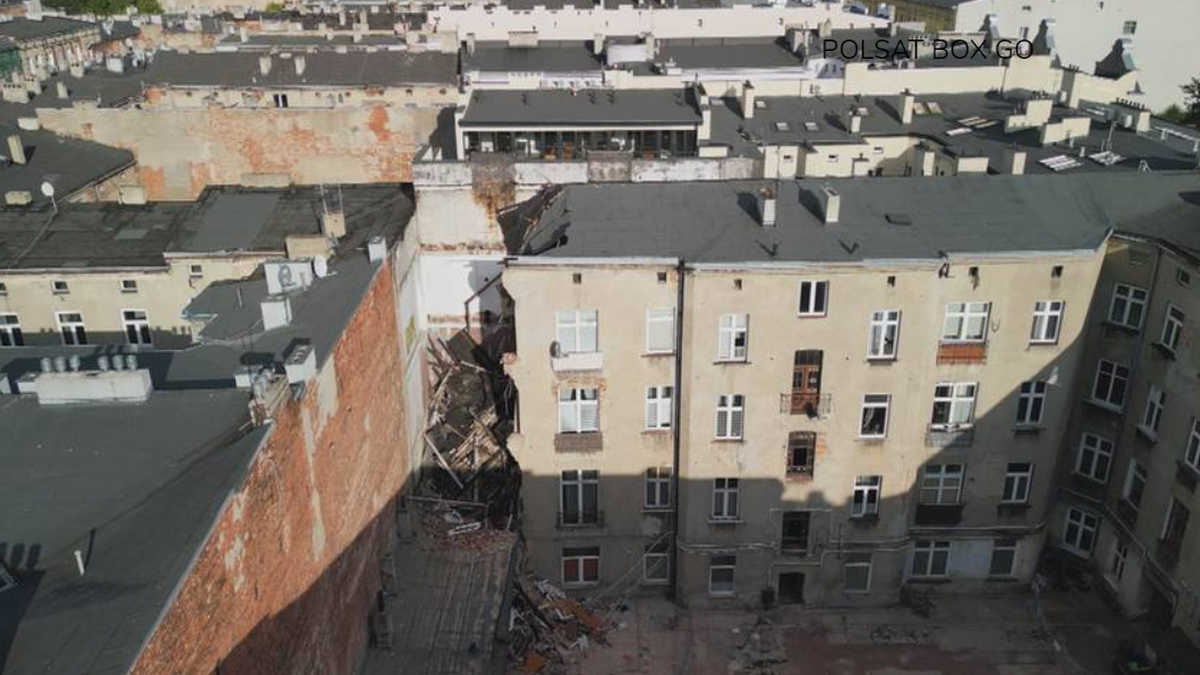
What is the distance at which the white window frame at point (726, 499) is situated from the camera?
28578 millimetres

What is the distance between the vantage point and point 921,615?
29.6 metres

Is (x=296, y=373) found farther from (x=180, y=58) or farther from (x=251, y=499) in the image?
(x=180, y=58)

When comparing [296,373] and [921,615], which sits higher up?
[296,373]

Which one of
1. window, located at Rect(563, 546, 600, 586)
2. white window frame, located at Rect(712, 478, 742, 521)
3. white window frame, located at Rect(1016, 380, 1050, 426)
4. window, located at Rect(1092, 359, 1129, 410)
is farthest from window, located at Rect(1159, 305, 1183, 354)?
window, located at Rect(563, 546, 600, 586)

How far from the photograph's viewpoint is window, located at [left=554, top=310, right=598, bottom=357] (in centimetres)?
2704

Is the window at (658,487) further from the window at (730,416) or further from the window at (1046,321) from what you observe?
the window at (1046,321)

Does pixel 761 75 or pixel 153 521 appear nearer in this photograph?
pixel 153 521

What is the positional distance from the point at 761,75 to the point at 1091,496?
36856 mm

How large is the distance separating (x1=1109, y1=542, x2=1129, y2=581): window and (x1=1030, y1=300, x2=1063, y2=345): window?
22.6 feet

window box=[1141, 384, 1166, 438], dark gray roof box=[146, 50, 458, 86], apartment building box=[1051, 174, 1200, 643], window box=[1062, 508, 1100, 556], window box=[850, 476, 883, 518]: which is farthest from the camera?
dark gray roof box=[146, 50, 458, 86]

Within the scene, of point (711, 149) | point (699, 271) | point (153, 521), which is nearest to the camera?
point (153, 521)

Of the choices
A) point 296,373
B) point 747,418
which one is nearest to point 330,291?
point 296,373

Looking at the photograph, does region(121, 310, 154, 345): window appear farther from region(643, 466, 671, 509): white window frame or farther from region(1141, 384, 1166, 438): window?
region(1141, 384, 1166, 438): window

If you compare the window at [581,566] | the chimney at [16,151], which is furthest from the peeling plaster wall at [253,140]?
the window at [581,566]
